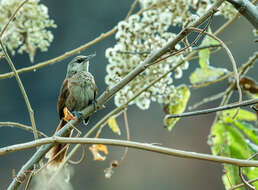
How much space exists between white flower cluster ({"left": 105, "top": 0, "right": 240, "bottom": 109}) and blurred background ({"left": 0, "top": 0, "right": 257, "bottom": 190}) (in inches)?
126

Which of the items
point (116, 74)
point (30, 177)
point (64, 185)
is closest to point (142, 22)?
point (116, 74)

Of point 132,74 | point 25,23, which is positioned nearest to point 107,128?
point 25,23

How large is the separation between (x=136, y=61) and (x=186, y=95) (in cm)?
24

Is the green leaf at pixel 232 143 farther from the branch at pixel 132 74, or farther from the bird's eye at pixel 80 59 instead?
the bird's eye at pixel 80 59

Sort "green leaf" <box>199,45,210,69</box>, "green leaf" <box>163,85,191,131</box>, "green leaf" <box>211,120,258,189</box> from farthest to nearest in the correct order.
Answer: "green leaf" <box>163,85,191,131</box> → "green leaf" <box>199,45,210,69</box> → "green leaf" <box>211,120,258,189</box>

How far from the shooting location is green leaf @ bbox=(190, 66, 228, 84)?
1552mm

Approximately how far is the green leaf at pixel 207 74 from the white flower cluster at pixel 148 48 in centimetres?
10

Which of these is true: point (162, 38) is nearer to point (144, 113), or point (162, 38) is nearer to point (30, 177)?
point (30, 177)

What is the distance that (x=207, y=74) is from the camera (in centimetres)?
156

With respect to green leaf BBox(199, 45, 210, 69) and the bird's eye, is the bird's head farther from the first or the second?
→ green leaf BBox(199, 45, 210, 69)

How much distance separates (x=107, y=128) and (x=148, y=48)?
388 centimetres

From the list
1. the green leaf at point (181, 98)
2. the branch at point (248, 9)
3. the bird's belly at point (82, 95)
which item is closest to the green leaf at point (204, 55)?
the green leaf at point (181, 98)

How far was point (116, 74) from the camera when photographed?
1632 millimetres

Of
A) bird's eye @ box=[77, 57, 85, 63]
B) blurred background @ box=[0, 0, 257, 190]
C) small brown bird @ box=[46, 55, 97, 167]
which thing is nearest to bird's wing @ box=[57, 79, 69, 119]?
small brown bird @ box=[46, 55, 97, 167]
